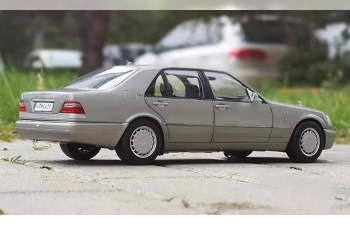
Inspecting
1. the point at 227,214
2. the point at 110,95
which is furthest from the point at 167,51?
the point at 227,214

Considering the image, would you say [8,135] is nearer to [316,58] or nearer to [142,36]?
[316,58]

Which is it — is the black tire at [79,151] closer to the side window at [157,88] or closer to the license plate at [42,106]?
the license plate at [42,106]

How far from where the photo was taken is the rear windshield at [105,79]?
32.0 ft

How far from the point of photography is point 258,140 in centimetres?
1057

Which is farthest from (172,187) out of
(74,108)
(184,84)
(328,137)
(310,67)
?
(310,67)

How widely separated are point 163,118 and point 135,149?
1.67 ft

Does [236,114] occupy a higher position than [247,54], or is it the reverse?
[247,54]

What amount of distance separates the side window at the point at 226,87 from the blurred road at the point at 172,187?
0.83m

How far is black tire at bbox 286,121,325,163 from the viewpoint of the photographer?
10.8 m

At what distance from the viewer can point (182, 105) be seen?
9.96 metres

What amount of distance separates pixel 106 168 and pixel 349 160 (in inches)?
147

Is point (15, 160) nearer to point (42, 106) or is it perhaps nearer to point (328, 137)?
point (42, 106)

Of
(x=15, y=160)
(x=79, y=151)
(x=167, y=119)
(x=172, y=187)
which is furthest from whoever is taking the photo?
(x=79, y=151)

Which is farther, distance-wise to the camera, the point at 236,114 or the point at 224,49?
the point at 224,49
